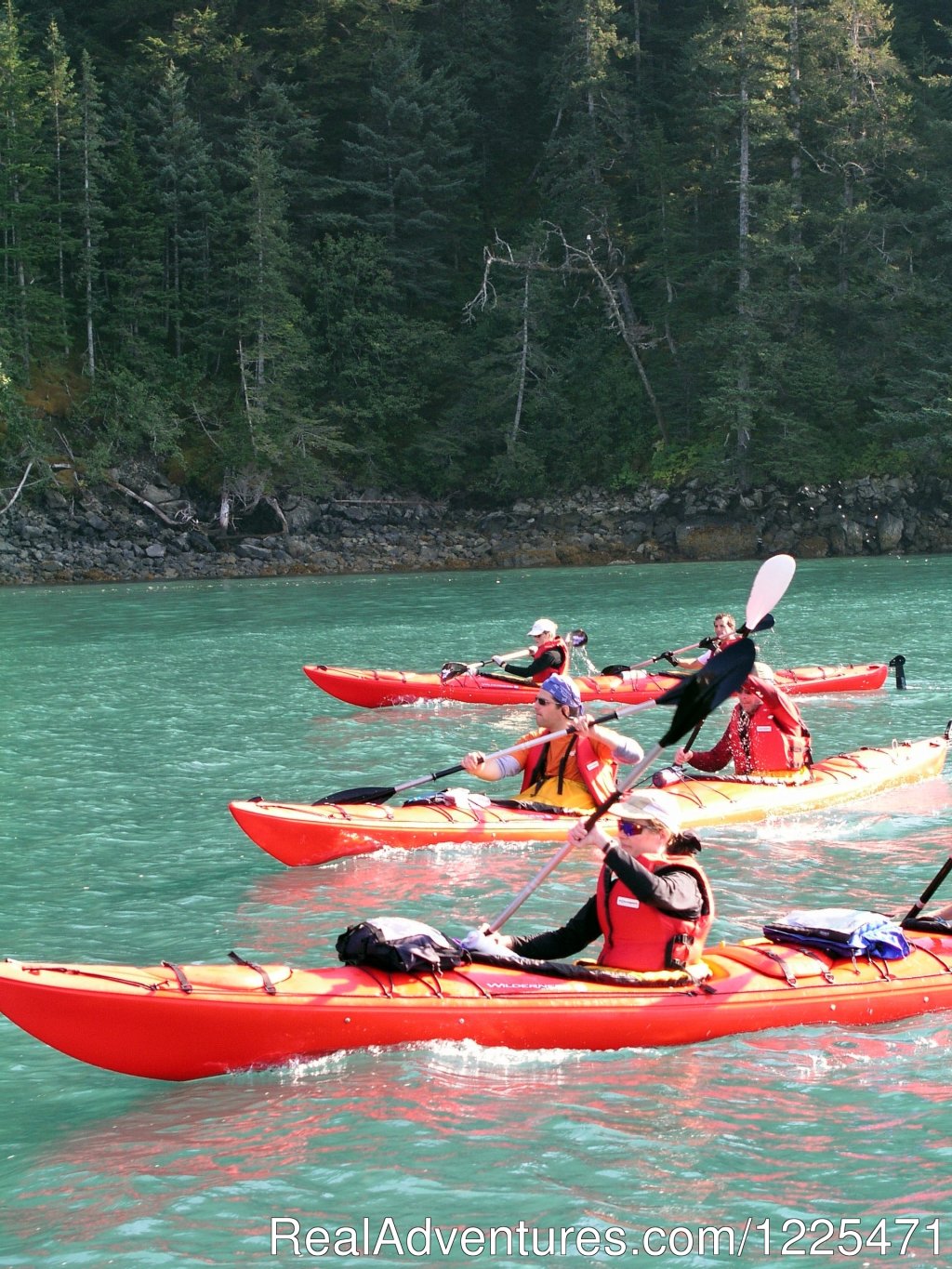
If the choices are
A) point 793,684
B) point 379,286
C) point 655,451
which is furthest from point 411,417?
point 793,684

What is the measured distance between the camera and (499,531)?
35.7m

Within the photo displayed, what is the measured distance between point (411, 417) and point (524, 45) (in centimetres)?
1305

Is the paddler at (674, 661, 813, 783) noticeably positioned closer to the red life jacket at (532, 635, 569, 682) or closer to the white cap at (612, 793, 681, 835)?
the red life jacket at (532, 635, 569, 682)

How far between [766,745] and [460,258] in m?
32.7

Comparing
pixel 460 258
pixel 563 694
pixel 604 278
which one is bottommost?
pixel 563 694

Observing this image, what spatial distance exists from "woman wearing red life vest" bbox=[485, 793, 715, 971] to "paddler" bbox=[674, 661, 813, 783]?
4019 millimetres

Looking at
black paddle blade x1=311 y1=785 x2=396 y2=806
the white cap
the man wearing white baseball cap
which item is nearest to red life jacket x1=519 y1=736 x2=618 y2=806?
black paddle blade x1=311 y1=785 x2=396 y2=806

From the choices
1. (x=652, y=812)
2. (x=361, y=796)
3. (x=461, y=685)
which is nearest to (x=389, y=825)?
(x=361, y=796)

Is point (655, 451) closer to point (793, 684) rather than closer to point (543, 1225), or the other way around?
point (793, 684)

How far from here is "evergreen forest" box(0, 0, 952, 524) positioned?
112ft

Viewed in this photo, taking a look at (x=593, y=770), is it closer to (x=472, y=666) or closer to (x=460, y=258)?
(x=472, y=666)

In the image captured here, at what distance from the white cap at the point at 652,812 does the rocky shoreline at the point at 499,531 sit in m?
27.6

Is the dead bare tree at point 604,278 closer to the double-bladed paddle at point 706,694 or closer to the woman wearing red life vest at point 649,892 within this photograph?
the double-bladed paddle at point 706,694

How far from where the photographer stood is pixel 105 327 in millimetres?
35969
